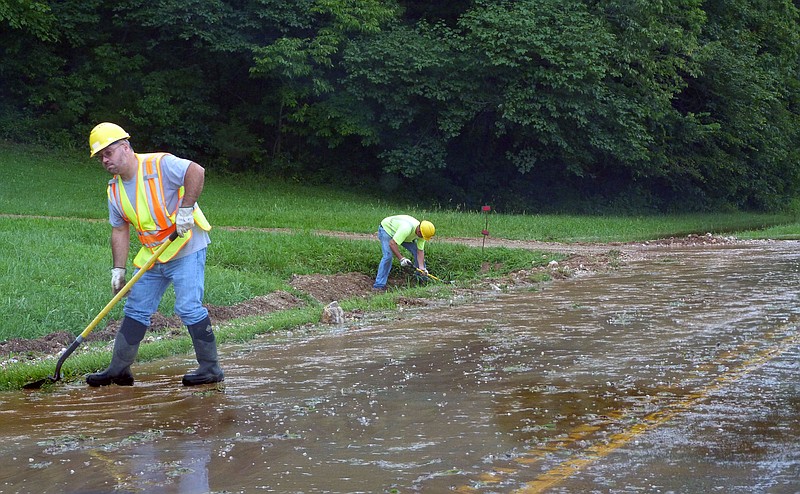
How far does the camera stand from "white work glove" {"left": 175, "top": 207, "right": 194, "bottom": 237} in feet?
24.3

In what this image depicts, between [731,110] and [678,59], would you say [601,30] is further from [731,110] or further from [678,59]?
[731,110]

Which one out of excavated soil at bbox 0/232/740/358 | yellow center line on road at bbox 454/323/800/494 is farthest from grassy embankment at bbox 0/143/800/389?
yellow center line on road at bbox 454/323/800/494

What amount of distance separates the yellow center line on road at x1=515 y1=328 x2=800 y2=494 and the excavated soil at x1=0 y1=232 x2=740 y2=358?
18.1 feet

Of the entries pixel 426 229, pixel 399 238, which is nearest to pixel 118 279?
pixel 399 238

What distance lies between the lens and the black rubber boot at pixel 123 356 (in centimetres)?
794

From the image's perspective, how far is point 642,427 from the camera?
20.8 feet

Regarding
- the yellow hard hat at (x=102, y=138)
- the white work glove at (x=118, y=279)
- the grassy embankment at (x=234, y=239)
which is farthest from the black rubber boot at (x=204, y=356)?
the yellow hard hat at (x=102, y=138)

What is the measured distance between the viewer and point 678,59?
109 ft

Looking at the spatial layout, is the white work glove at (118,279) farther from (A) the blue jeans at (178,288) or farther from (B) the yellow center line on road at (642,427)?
(B) the yellow center line on road at (642,427)

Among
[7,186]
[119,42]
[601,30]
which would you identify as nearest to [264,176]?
[119,42]

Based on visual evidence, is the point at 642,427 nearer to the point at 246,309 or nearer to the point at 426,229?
the point at 246,309

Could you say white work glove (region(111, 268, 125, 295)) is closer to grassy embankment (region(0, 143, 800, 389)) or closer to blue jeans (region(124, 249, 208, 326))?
blue jeans (region(124, 249, 208, 326))

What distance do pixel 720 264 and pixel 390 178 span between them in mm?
18415

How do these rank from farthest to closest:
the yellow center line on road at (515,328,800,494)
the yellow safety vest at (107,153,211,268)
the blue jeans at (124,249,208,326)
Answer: the blue jeans at (124,249,208,326) < the yellow safety vest at (107,153,211,268) < the yellow center line on road at (515,328,800,494)
